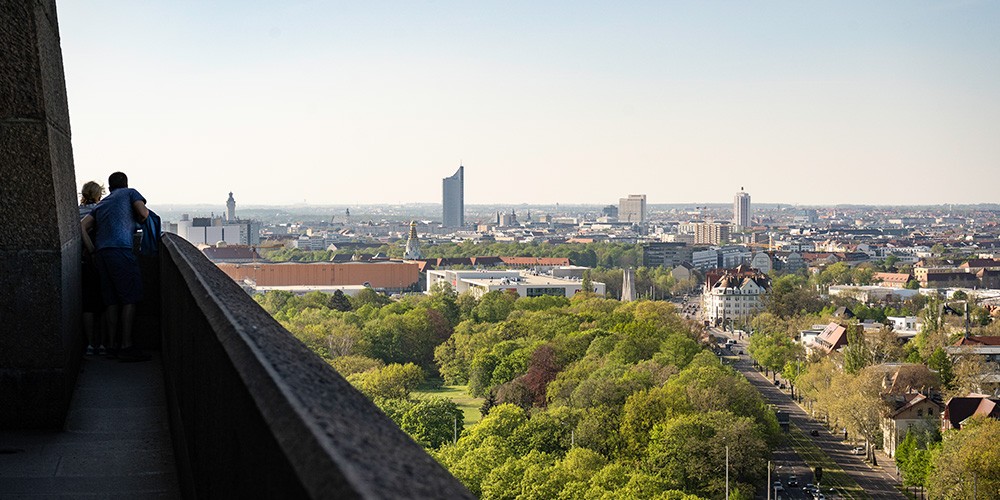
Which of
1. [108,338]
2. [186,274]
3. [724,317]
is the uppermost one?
[186,274]

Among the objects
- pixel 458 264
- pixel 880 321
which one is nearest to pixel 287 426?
pixel 880 321

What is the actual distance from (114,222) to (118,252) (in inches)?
6.3

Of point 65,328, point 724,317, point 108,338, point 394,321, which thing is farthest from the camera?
point 724,317

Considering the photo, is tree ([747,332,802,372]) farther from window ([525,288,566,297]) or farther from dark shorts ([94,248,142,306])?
dark shorts ([94,248,142,306])

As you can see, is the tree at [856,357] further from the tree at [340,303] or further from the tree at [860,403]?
the tree at [340,303]

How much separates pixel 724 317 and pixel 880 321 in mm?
16473

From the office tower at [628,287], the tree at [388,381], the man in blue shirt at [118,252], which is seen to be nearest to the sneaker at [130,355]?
the man in blue shirt at [118,252]

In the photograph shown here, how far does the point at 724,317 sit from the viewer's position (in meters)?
94.2

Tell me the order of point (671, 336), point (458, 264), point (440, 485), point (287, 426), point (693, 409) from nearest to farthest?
point (440, 485) → point (287, 426) → point (693, 409) → point (671, 336) → point (458, 264)

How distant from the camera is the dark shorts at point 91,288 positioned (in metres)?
6.57

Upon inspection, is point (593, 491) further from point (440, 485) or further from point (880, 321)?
point (880, 321)

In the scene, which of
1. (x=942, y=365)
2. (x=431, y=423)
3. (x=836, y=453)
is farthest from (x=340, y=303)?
(x=836, y=453)

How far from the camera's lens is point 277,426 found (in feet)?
5.46

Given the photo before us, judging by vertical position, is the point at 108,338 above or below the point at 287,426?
below
